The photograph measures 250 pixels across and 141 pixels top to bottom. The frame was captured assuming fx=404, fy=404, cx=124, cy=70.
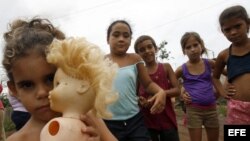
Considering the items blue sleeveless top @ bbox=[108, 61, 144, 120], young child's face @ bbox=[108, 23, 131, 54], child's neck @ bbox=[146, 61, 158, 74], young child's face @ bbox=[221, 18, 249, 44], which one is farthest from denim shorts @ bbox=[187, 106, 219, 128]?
young child's face @ bbox=[108, 23, 131, 54]

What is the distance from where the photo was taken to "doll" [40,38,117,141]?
149 cm

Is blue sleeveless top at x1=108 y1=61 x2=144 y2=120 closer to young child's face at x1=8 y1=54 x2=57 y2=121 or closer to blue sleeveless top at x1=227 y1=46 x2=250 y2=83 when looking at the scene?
blue sleeveless top at x1=227 y1=46 x2=250 y2=83

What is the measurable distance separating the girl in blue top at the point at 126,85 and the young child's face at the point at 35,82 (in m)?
1.70

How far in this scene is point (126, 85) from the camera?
3.60 meters

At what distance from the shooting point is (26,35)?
176 centimetres

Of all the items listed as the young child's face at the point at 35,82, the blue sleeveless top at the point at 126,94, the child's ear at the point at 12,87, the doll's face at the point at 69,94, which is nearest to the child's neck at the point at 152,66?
the blue sleeveless top at the point at 126,94

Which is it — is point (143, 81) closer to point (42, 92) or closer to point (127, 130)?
point (127, 130)

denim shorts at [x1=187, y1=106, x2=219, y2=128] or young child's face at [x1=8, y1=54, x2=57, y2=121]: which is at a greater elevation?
young child's face at [x1=8, y1=54, x2=57, y2=121]

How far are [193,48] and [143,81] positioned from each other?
1.59m

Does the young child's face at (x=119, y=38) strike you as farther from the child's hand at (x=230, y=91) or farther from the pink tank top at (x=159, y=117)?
the child's hand at (x=230, y=91)

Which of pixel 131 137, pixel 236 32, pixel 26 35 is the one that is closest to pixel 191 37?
pixel 236 32

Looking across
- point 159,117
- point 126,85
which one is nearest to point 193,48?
point 159,117

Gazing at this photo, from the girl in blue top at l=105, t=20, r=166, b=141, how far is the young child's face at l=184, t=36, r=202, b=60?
1369 millimetres

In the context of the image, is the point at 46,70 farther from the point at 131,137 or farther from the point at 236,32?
the point at 236,32
